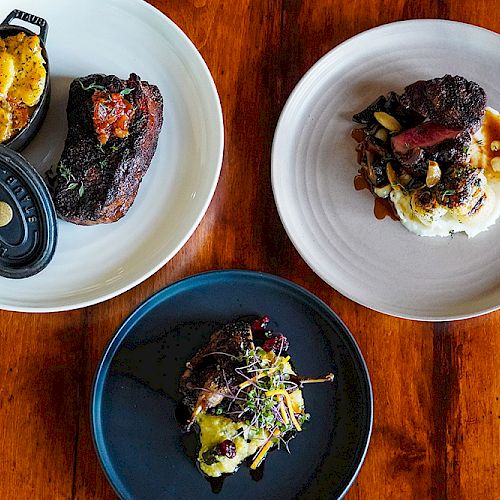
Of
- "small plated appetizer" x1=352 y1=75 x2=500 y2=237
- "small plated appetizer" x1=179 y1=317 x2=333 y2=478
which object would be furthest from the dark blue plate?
"small plated appetizer" x1=352 y1=75 x2=500 y2=237

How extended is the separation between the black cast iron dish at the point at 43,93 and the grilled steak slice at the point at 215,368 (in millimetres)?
730

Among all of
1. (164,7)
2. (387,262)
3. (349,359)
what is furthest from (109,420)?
(164,7)

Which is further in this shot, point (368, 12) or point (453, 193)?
point (368, 12)

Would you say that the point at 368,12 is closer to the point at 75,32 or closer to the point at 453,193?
the point at 453,193

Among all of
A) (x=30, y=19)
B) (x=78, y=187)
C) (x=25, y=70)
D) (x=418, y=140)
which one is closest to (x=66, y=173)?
(x=78, y=187)

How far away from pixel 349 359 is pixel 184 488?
576mm

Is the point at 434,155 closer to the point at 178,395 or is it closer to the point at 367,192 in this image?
the point at 367,192

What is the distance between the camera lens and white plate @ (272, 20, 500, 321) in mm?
2021

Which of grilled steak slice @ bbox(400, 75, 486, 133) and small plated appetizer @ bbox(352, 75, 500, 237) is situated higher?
grilled steak slice @ bbox(400, 75, 486, 133)

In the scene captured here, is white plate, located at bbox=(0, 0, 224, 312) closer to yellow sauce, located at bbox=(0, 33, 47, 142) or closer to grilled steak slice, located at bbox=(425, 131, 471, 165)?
yellow sauce, located at bbox=(0, 33, 47, 142)

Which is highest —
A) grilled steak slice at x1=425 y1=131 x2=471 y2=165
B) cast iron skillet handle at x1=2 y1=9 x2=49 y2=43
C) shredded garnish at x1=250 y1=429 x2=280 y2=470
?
cast iron skillet handle at x1=2 y1=9 x2=49 y2=43

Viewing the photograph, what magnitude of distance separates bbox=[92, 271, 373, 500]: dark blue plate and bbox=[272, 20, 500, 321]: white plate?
18 centimetres

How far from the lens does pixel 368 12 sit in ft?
7.00

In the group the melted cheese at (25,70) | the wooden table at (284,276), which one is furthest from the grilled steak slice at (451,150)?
the melted cheese at (25,70)
